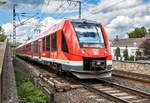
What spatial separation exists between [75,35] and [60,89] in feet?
8.89

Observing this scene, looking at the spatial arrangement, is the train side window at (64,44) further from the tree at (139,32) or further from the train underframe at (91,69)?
the tree at (139,32)

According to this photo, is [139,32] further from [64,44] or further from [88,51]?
[88,51]

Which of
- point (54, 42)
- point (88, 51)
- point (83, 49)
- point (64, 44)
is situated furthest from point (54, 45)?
point (88, 51)

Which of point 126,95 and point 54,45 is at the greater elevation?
point 54,45

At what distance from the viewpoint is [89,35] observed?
8.95 m

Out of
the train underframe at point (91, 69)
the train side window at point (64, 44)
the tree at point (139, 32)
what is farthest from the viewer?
the tree at point (139, 32)

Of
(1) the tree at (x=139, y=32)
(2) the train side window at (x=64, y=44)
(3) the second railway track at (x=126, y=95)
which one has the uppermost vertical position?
(1) the tree at (x=139, y=32)

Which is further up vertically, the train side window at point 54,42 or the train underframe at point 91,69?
the train side window at point 54,42

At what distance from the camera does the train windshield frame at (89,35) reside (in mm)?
8597

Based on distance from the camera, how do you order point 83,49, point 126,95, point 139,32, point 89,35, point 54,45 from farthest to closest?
point 139,32 → point 54,45 → point 89,35 → point 83,49 → point 126,95

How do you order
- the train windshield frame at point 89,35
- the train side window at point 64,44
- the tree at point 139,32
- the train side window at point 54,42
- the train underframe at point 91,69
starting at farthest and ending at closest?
the tree at point 139,32 → the train side window at point 54,42 → the train side window at point 64,44 → the train windshield frame at point 89,35 → the train underframe at point 91,69

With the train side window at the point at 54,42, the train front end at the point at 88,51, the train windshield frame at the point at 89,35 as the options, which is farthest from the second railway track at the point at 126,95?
the train side window at the point at 54,42

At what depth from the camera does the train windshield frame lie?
8597mm

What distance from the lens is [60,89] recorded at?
7.14 m
